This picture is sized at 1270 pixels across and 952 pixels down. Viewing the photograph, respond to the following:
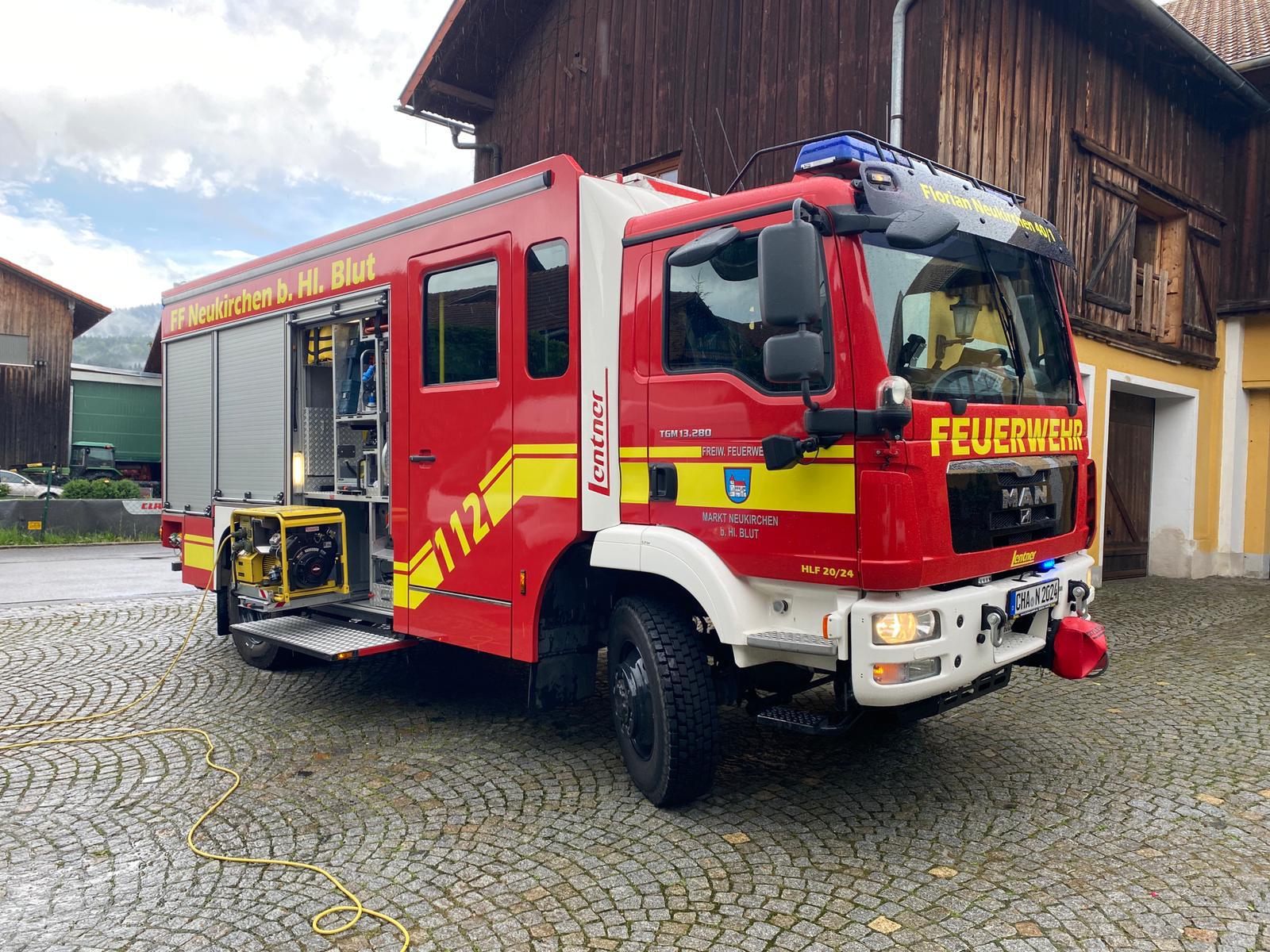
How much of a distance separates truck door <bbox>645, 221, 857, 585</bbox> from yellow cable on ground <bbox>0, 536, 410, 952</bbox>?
194cm

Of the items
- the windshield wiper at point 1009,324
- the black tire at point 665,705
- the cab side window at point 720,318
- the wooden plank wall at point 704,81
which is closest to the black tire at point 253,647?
the black tire at point 665,705

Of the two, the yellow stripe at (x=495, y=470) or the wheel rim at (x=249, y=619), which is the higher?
the yellow stripe at (x=495, y=470)

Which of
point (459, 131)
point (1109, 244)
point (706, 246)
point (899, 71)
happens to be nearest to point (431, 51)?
point (459, 131)

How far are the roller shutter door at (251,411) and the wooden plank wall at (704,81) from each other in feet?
14.2

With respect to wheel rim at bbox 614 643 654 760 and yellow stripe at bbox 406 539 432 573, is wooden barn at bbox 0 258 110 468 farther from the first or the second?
wheel rim at bbox 614 643 654 760

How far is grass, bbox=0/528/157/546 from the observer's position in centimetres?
1652

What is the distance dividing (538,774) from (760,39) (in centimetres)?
810

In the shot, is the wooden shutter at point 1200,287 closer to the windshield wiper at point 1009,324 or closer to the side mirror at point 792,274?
the windshield wiper at point 1009,324

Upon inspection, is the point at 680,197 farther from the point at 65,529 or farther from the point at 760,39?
the point at 65,529

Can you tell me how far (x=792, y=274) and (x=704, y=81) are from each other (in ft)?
25.5

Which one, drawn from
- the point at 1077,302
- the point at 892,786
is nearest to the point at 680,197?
the point at 892,786

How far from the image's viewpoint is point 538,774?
15.2 feet

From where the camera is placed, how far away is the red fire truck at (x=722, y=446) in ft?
12.0

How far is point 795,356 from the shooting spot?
3529 millimetres
